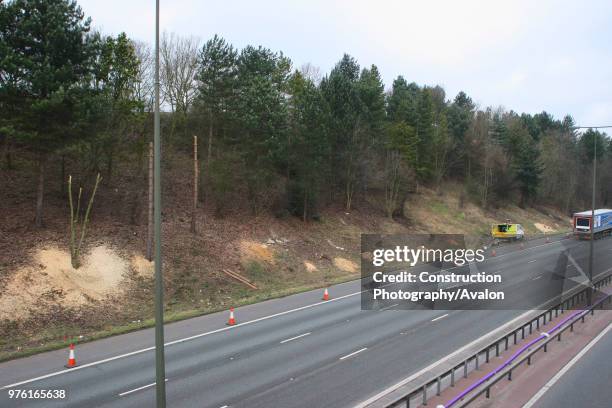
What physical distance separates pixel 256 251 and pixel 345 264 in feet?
22.8

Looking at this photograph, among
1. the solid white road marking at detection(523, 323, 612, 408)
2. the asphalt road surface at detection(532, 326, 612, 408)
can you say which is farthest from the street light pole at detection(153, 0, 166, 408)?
the asphalt road surface at detection(532, 326, 612, 408)

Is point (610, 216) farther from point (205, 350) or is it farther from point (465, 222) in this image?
point (205, 350)

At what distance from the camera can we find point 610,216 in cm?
5788

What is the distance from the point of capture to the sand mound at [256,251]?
30.5 metres

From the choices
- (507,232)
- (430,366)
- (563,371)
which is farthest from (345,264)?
(507,232)

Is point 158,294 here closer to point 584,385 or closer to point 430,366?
point 430,366

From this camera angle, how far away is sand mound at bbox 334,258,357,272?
109 feet

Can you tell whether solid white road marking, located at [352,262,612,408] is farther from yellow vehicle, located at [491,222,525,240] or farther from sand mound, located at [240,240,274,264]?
yellow vehicle, located at [491,222,525,240]

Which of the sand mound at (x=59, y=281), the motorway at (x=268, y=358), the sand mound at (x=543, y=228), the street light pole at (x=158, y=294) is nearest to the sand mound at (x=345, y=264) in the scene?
the motorway at (x=268, y=358)

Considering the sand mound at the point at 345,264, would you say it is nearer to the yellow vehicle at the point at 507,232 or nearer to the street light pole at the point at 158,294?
the yellow vehicle at the point at 507,232

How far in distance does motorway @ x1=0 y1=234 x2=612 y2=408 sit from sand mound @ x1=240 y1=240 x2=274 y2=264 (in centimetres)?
778

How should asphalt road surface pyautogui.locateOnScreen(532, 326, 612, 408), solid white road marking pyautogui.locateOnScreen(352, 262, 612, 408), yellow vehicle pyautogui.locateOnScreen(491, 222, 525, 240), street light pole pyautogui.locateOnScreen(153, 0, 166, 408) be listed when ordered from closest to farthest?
street light pole pyautogui.locateOnScreen(153, 0, 166, 408) < asphalt road surface pyautogui.locateOnScreen(532, 326, 612, 408) < solid white road marking pyautogui.locateOnScreen(352, 262, 612, 408) < yellow vehicle pyautogui.locateOnScreen(491, 222, 525, 240)

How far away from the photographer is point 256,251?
31219 mm

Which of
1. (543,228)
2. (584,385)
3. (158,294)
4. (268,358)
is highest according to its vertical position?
(158,294)
